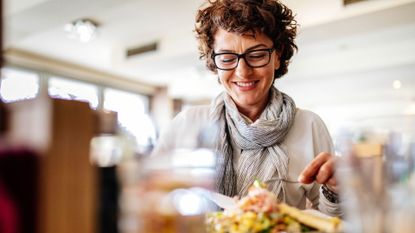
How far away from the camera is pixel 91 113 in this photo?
36 cm

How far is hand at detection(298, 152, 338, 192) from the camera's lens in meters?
0.66

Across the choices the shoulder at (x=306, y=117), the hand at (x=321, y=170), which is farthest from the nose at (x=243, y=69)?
the hand at (x=321, y=170)

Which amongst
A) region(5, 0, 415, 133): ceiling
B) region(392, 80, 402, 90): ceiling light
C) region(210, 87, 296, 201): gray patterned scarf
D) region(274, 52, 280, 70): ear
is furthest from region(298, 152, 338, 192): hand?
region(392, 80, 402, 90): ceiling light

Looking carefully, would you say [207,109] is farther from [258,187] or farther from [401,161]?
[401,161]

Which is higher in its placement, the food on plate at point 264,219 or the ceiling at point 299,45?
the ceiling at point 299,45

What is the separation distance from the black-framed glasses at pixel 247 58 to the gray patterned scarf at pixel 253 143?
0.40 feet

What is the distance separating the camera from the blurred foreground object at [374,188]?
44cm

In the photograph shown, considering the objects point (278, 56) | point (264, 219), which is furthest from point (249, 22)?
point (264, 219)

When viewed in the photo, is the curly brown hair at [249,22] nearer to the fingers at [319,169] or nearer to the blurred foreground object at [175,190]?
the fingers at [319,169]

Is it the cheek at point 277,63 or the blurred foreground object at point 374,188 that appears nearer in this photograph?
the blurred foreground object at point 374,188

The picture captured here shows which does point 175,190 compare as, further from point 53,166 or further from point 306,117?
point 306,117

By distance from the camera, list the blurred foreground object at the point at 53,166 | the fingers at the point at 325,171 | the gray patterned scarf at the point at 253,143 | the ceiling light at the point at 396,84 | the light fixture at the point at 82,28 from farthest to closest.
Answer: the ceiling light at the point at 396,84 → the light fixture at the point at 82,28 → the gray patterned scarf at the point at 253,143 → the fingers at the point at 325,171 → the blurred foreground object at the point at 53,166

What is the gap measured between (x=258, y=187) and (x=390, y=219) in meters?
0.23

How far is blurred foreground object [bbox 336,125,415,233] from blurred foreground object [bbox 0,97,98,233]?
27cm
